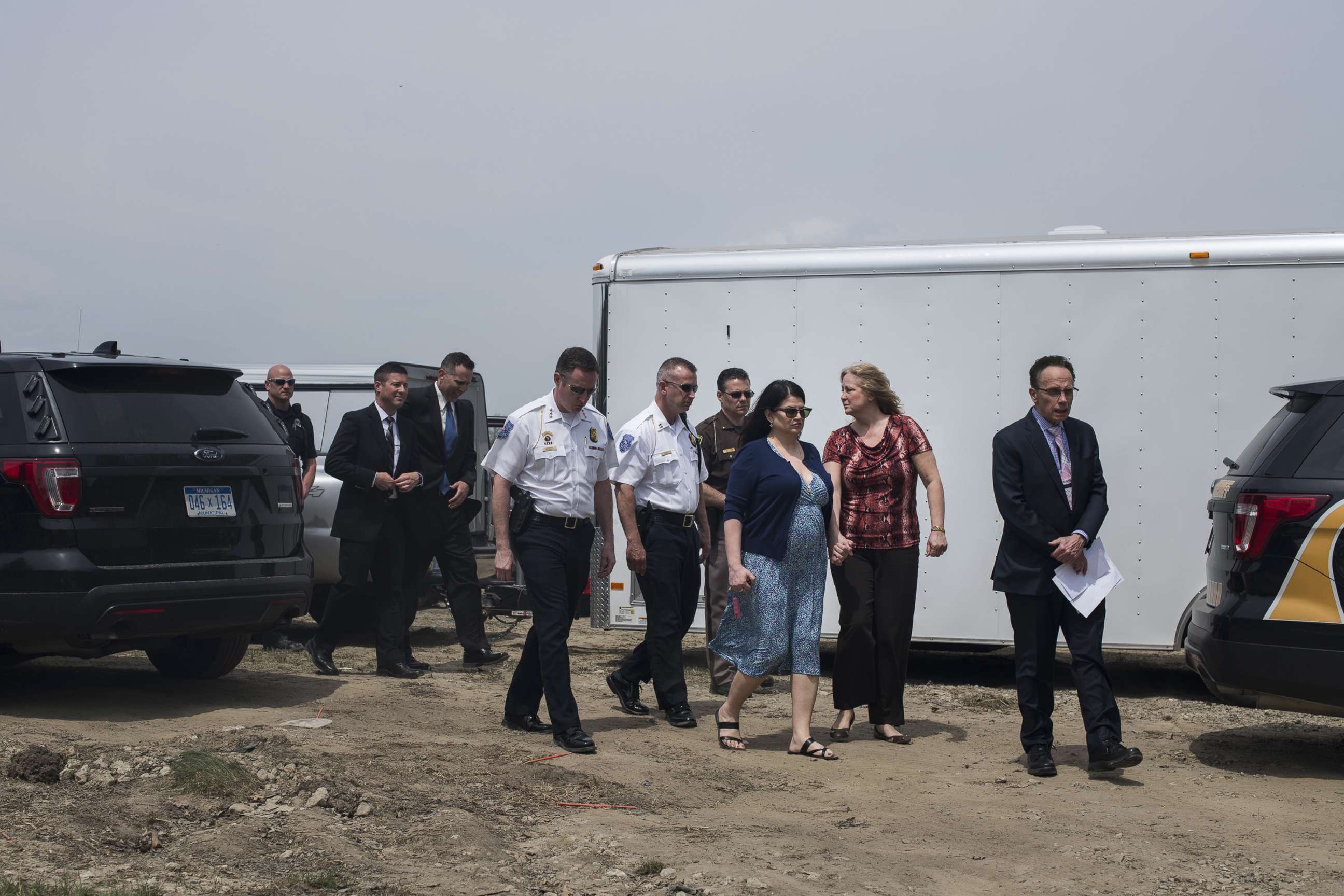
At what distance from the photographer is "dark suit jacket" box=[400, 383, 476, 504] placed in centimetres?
835

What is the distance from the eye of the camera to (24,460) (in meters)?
5.99

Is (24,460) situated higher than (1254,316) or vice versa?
(1254,316)

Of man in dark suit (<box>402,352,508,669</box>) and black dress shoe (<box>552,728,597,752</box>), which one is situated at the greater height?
man in dark suit (<box>402,352,508,669</box>)

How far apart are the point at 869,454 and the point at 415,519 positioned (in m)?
3.16

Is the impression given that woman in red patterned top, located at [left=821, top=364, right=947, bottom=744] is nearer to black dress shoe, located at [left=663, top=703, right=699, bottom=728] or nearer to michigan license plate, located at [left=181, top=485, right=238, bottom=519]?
black dress shoe, located at [left=663, top=703, right=699, bottom=728]

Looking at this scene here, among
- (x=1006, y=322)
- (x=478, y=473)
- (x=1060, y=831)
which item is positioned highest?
(x=1006, y=322)

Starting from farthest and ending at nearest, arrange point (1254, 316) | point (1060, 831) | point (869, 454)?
point (1254, 316)
point (869, 454)
point (1060, 831)

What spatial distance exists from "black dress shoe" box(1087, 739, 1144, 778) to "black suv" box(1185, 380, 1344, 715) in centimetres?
62

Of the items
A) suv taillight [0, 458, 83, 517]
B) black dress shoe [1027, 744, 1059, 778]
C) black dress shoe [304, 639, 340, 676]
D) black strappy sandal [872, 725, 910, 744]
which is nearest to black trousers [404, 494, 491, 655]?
black dress shoe [304, 639, 340, 676]

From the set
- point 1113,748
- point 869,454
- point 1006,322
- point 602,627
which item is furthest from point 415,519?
point 1113,748

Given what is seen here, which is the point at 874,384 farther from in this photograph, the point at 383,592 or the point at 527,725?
the point at 383,592

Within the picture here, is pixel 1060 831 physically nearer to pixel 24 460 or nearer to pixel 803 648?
pixel 803 648

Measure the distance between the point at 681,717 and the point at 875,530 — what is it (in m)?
1.42

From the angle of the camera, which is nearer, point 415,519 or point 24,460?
point 24,460
